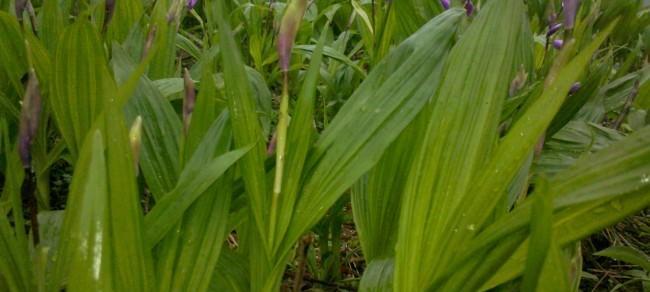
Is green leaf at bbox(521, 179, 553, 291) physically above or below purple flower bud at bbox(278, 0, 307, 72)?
below

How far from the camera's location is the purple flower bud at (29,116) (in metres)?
0.65

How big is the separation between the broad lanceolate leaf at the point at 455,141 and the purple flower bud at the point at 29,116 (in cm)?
39

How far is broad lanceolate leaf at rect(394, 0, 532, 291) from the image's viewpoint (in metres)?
0.74

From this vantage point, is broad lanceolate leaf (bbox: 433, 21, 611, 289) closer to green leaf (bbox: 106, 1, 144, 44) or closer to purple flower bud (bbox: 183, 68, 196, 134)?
purple flower bud (bbox: 183, 68, 196, 134)

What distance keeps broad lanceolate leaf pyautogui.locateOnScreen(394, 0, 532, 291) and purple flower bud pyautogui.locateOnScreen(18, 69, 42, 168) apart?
39 centimetres

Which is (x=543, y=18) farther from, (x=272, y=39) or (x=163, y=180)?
(x=163, y=180)

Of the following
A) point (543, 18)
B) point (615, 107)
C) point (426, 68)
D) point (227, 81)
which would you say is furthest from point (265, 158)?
point (543, 18)

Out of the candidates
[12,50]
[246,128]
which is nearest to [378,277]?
[246,128]

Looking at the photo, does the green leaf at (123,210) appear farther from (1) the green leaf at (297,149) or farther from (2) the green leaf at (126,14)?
(2) the green leaf at (126,14)

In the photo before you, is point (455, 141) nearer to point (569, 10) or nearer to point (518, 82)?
point (569, 10)

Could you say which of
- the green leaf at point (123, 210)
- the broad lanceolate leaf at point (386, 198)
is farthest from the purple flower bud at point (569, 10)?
the green leaf at point (123, 210)

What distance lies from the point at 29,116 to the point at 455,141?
1.44ft

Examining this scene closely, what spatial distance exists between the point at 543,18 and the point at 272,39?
3.12 ft

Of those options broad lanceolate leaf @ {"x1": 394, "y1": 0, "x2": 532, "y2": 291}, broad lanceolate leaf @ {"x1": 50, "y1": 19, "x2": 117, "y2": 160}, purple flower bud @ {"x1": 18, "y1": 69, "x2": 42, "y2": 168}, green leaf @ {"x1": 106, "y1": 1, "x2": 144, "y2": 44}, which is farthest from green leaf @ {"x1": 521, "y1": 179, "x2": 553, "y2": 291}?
green leaf @ {"x1": 106, "y1": 1, "x2": 144, "y2": 44}
